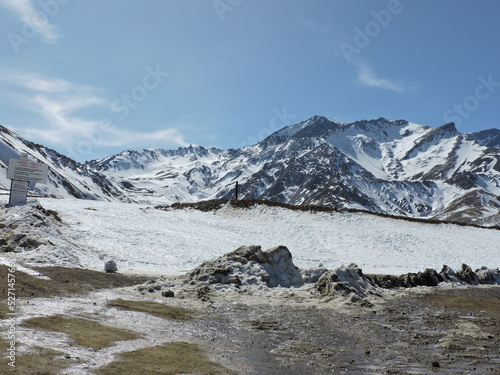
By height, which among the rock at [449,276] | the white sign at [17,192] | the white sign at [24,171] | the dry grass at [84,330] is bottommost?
the dry grass at [84,330]

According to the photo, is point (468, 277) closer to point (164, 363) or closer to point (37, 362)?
point (164, 363)

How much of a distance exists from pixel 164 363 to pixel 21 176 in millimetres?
30026

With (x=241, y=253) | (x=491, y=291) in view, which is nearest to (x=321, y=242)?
(x=491, y=291)

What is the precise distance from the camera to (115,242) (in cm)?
3170

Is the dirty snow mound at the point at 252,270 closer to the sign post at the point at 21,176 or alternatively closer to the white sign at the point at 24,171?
the sign post at the point at 21,176

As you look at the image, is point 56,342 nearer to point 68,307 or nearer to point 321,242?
point 68,307

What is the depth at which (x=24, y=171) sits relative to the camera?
34.3m

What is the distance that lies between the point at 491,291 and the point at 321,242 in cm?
1866

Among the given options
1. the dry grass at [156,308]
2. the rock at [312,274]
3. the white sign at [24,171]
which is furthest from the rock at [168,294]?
the white sign at [24,171]

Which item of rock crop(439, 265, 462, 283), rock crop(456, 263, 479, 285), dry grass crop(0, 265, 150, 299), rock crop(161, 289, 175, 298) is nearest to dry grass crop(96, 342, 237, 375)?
dry grass crop(0, 265, 150, 299)

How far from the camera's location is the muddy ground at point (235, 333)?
943 centimetres

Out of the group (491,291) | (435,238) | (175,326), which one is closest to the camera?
(175,326)

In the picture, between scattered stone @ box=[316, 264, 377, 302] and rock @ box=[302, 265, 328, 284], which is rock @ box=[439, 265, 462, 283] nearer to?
scattered stone @ box=[316, 264, 377, 302]

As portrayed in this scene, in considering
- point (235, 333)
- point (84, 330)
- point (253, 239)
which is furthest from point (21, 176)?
point (235, 333)
